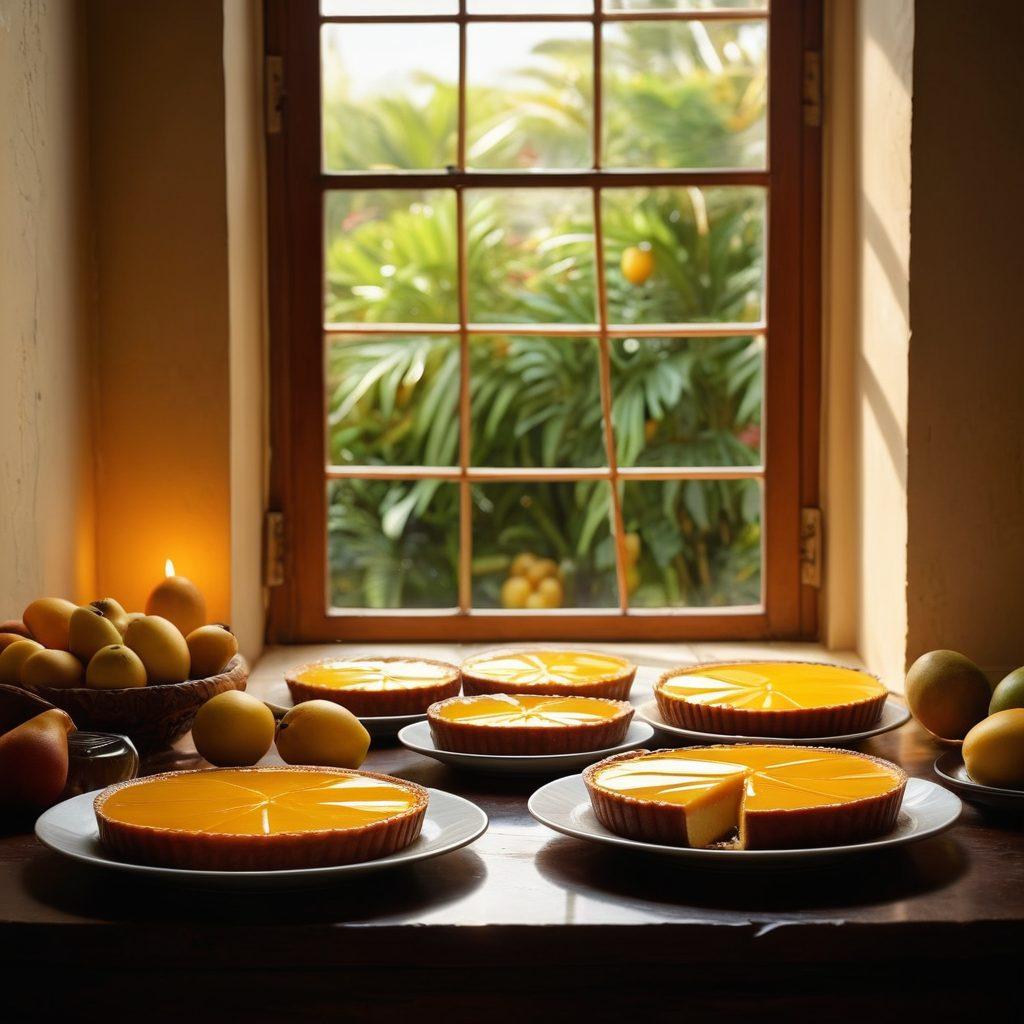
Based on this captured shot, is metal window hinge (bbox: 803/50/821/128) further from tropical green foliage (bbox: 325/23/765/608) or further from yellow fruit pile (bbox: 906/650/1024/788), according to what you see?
yellow fruit pile (bbox: 906/650/1024/788)

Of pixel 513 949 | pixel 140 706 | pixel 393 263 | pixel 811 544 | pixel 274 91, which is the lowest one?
pixel 513 949

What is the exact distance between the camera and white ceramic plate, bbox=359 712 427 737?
1.67 metres

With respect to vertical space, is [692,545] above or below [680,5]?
below

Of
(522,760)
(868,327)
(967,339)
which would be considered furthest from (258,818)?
(868,327)

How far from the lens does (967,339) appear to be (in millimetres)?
2043

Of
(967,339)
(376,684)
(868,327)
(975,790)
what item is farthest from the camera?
(868,327)

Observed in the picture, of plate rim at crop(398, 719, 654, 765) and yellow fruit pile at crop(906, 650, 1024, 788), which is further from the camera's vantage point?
yellow fruit pile at crop(906, 650, 1024, 788)

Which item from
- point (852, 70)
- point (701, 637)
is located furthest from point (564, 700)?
point (852, 70)

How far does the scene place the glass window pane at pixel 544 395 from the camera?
118 inches

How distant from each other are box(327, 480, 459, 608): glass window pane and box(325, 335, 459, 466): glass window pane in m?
0.11

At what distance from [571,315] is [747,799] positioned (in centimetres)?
175

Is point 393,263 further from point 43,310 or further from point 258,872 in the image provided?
point 258,872

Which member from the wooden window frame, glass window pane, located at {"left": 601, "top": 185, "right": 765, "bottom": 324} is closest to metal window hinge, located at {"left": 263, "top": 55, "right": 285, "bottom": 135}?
the wooden window frame

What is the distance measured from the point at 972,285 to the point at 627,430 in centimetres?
101
